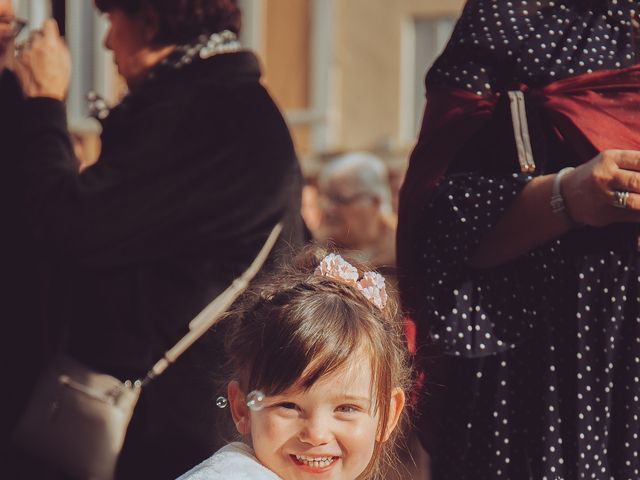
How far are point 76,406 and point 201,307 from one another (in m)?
0.40

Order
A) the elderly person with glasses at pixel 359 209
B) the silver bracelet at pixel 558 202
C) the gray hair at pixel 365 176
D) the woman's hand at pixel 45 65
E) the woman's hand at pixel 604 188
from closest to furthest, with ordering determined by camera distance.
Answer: the woman's hand at pixel 604 188 < the silver bracelet at pixel 558 202 < the woman's hand at pixel 45 65 < the elderly person with glasses at pixel 359 209 < the gray hair at pixel 365 176

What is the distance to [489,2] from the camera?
2760 millimetres

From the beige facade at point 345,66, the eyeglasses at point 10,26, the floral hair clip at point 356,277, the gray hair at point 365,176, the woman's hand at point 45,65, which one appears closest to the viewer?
the floral hair clip at point 356,277

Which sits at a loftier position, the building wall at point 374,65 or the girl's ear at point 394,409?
the girl's ear at point 394,409

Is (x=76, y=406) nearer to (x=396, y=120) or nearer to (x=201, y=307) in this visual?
(x=201, y=307)

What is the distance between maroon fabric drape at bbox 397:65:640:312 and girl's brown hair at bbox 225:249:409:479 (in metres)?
0.19

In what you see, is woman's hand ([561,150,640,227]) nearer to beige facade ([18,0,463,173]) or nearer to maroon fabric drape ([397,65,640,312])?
maroon fabric drape ([397,65,640,312])

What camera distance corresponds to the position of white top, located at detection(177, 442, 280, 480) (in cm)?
227

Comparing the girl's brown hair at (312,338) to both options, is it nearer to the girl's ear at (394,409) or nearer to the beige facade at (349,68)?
the girl's ear at (394,409)

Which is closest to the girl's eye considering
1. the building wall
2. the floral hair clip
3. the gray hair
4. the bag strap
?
the floral hair clip

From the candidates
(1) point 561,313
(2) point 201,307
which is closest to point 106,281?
(2) point 201,307

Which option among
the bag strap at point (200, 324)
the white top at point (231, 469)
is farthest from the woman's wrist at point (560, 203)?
the bag strap at point (200, 324)

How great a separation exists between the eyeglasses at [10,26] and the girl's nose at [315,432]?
5.32ft

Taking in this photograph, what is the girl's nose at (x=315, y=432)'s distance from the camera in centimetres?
230
